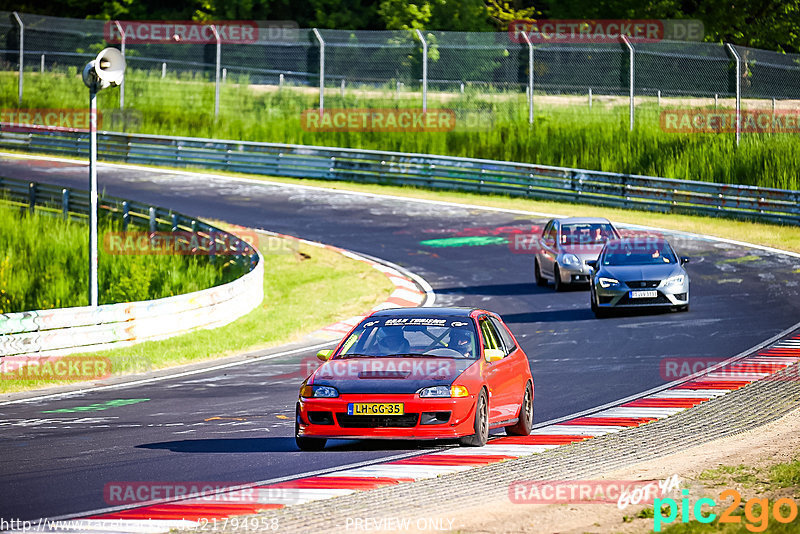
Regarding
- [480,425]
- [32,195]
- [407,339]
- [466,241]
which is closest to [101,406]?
[407,339]

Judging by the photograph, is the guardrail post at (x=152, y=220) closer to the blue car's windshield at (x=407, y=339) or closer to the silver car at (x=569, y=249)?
the silver car at (x=569, y=249)

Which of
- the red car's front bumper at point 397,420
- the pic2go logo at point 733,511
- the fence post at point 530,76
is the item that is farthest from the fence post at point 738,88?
the pic2go logo at point 733,511

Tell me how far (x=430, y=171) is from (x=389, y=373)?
1118 inches

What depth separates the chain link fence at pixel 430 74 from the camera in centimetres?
3600

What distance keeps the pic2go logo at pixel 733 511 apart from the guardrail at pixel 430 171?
24.8 metres

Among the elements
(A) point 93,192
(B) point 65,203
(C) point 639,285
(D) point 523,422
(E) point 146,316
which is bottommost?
(B) point 65,203

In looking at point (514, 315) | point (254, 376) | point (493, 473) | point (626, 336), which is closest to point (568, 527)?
point (493, 473)

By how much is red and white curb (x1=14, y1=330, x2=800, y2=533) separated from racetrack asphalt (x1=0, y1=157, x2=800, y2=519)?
13.4 inches

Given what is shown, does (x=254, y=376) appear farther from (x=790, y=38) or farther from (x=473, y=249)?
(x=790, y=38)

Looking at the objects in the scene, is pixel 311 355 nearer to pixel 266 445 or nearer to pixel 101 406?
pixel 101 406

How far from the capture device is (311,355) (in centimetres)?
1814

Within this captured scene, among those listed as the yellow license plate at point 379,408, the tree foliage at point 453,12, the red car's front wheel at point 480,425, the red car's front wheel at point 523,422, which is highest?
the tree foliage at point 453,12

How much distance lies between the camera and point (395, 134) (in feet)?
137

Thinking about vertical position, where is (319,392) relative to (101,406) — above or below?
above
